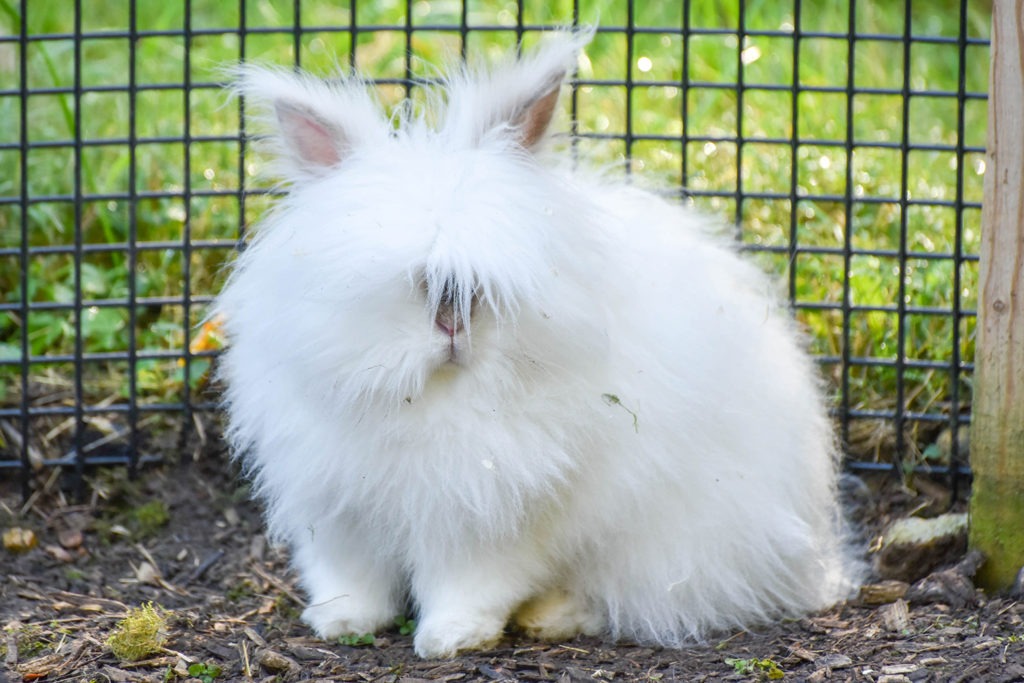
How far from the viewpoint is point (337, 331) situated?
8.10ft

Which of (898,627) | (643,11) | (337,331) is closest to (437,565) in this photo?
(337,331)

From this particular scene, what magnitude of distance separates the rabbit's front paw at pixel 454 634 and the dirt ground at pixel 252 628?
31mm

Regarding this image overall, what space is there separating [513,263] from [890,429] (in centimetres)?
177

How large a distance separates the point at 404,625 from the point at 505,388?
2.54 feet

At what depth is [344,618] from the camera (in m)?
2.96

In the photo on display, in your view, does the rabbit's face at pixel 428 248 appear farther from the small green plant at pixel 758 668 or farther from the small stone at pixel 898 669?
the small stone at pixel 898 669

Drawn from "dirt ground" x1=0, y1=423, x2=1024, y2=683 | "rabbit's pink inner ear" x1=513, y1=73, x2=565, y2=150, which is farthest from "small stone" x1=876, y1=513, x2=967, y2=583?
"rabbit's pink inner ear" x1=513, y1=73, x2=565, y2=150

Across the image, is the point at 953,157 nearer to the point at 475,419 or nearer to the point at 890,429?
the point at 890,429

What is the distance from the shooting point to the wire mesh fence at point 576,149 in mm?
3633

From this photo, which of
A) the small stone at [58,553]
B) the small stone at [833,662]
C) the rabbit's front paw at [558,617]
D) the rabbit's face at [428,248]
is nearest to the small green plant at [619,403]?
the rabbit's face at [428,248]

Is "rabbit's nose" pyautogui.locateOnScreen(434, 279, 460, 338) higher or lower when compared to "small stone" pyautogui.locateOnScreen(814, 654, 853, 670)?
higher

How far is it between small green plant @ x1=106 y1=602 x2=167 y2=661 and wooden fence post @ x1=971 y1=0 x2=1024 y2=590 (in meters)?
1.79

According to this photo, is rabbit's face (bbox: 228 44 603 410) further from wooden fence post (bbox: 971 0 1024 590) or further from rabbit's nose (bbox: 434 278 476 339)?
wooden fence post (bbox: 971 0 1024 590)

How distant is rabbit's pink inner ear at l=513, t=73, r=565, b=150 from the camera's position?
8.66ft
